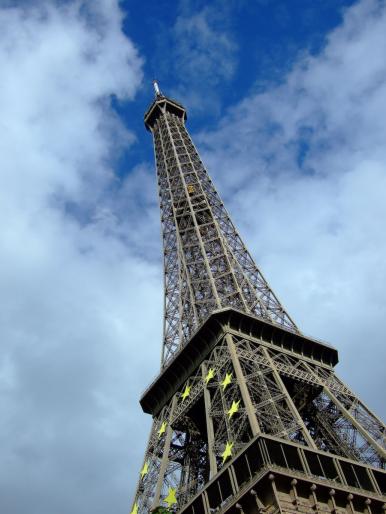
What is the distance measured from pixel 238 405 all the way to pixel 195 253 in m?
25.7

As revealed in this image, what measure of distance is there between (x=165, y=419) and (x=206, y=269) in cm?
1533

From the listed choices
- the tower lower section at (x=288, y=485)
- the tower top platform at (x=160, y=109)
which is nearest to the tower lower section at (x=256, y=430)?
the tower lower section at (x=288, y=485)

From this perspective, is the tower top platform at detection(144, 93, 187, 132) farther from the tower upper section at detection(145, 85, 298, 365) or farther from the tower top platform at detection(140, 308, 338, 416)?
the tower top platform at detection(140, 308, 338, 416)

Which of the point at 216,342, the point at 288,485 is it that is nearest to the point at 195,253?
the point at 216,342

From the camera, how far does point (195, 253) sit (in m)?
65.6

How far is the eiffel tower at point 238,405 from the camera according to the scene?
110 feet

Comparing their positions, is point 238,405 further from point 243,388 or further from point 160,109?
point 160,109

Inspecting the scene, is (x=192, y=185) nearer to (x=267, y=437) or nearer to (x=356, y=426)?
(x=356, y=426)

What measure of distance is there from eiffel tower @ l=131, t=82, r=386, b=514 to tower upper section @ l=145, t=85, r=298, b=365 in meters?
0.15

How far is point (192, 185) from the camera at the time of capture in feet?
244

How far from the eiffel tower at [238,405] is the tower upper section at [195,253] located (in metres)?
0.15

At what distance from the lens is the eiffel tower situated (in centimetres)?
3350

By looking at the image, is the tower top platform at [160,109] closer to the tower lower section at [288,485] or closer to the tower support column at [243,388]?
the tower support column at [243,388]

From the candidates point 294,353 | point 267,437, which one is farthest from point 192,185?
point 267,437
